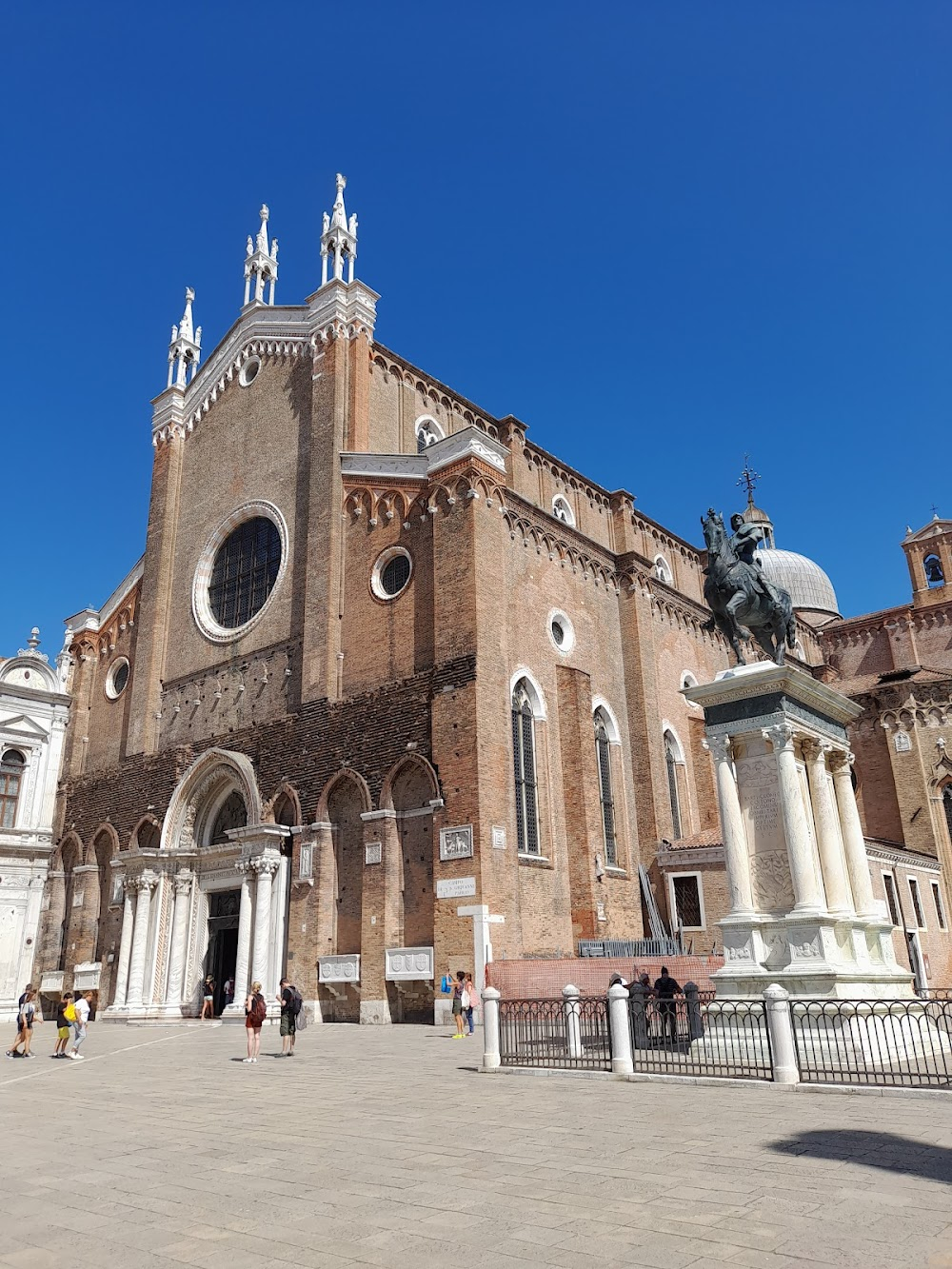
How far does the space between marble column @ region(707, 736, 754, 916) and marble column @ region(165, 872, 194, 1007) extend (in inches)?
675

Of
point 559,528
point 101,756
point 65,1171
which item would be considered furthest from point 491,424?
point 65,1171

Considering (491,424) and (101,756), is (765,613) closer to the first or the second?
(491,424)

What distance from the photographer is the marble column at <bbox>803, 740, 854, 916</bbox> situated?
13.7 metres

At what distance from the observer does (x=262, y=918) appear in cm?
2305

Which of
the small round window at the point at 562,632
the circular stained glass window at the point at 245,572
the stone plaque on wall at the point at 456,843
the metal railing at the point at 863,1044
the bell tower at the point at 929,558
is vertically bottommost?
the metal railing at the point at 863,1044

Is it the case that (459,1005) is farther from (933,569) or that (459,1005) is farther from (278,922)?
(933,569)

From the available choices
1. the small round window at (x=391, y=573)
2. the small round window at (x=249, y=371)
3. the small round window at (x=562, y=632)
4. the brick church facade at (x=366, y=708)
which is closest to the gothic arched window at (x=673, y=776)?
the brick church facade at (x=366, y=708)

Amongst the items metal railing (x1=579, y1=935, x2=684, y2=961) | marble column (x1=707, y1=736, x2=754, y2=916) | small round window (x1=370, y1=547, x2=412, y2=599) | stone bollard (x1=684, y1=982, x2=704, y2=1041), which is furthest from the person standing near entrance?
marble column (x1=707, y1=736, x2=754, y2=916)

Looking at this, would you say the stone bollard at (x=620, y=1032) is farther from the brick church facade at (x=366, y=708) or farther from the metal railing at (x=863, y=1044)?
the brick church facade at (x=366, y=708)

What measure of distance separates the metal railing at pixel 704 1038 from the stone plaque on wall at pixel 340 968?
9.68 m

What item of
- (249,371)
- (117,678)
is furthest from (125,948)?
(249,371)

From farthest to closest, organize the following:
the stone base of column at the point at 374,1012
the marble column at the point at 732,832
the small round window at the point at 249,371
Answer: the small round window at the point at 249,371, the stone base of column at the point at 374,1012, the marble column at the point at 732,832

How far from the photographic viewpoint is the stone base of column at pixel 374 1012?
67.6 feet

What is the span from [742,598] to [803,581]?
39.3 metres
